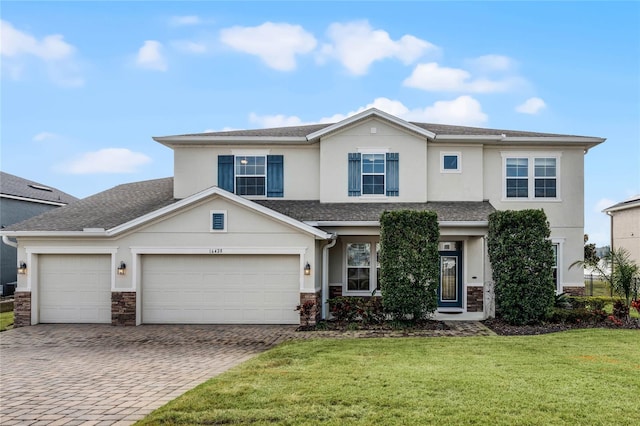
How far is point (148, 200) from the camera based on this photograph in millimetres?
17359

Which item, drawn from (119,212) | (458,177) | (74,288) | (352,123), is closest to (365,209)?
(352,123)

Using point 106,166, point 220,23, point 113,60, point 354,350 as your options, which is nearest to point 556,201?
point 354,350

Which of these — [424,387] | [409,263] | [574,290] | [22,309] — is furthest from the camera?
[574,290]

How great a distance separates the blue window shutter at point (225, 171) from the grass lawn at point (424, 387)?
8.11 m

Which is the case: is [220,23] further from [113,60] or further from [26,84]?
[26,84]

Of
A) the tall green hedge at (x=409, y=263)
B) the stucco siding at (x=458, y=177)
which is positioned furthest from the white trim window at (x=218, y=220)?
the stucco siding at (x=458, y=177)

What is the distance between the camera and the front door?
52.5ft

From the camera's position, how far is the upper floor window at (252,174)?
657 inches

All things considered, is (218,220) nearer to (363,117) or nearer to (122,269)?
(122,269)

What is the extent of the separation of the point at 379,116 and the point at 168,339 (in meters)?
9.81

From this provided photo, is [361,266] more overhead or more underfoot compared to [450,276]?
more overhead

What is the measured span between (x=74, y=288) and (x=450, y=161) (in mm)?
12957

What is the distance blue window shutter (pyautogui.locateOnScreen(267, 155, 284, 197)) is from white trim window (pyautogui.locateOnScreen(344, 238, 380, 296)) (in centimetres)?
319

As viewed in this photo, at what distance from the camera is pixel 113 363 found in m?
9.06
